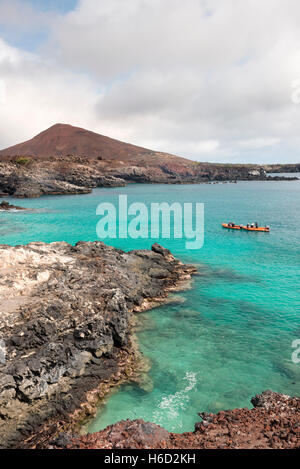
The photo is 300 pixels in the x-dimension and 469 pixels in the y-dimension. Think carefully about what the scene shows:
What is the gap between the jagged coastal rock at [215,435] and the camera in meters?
10.7

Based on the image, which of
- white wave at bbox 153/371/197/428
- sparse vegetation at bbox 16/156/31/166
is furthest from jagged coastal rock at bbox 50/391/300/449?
sparse vegetation at bbox 16/156/31/166

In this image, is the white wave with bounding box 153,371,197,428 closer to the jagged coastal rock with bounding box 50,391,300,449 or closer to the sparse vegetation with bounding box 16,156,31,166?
the jagged coastal rock with bounding box 50,391,300,449

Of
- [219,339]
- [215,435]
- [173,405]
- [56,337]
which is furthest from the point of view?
[219,339]

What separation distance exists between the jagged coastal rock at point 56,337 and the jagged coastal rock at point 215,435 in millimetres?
3680

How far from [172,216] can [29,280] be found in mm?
57920

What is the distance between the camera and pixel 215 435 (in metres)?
11.8

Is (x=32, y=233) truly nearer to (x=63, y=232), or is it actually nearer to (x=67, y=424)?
(x=63, y=232)

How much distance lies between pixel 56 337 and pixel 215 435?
33.8ft

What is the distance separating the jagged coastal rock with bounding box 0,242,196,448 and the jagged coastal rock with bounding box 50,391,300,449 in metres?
3.68
